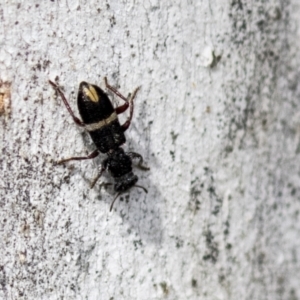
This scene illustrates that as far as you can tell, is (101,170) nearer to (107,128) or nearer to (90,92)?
(107,128)

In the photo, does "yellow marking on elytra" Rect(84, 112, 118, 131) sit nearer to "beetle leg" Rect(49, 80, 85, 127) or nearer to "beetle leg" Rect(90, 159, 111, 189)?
"beetle leg" Rect(49, 80, 85, 127)

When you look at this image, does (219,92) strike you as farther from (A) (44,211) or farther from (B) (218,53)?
(A) (44,211)

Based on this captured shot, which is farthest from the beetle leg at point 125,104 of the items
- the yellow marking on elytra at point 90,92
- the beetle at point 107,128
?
the yellow marking on elytra at point 90,92

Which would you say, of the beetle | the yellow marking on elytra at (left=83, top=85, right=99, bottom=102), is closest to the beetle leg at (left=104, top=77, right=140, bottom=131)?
the beetle

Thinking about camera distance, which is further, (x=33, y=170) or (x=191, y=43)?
(x=191, y=43)

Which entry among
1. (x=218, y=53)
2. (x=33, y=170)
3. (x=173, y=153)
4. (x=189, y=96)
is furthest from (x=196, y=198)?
(x=33, y=170)

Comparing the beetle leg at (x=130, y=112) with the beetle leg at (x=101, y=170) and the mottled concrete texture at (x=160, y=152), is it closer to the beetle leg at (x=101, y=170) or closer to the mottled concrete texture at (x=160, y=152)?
the mottled concrete texture at (x=160, y=152)

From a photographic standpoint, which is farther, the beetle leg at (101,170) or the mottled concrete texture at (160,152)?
the beetle leg at (101,170)
